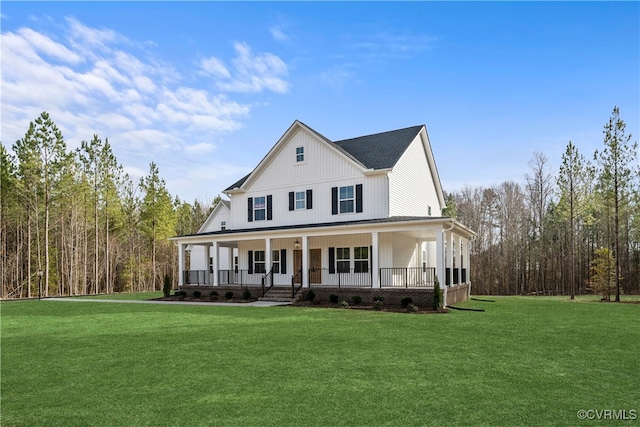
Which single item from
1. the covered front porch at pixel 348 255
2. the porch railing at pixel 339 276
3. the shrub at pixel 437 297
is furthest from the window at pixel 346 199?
the shrub at pixel 437 297

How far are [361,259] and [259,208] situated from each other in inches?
273

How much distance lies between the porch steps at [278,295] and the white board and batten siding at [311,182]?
3.68 metres

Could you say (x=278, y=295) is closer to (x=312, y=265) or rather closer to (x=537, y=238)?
(x=312, y=265)

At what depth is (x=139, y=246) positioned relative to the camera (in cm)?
4112

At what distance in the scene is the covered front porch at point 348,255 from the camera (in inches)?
676

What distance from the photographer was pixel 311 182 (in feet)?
70.4

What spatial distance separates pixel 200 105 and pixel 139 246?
88.6 ft

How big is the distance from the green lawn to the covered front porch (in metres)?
5.94

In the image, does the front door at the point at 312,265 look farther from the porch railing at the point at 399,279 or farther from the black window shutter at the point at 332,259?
the porch railing at the point at 399,279

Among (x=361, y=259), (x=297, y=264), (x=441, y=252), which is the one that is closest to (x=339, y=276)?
(x=361, y=259)

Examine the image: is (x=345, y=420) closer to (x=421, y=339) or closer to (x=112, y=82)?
(x=421, y=339)

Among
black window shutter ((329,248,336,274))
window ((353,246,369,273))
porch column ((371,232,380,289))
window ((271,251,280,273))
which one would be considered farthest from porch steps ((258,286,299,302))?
porch column ((371,232,380,289))

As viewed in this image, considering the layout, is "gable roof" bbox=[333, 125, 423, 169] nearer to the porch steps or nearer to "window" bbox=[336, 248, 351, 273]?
"window" bbox=[336, 248, 351, 273]

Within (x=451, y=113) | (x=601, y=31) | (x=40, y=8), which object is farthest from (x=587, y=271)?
(x=40, y=8)
